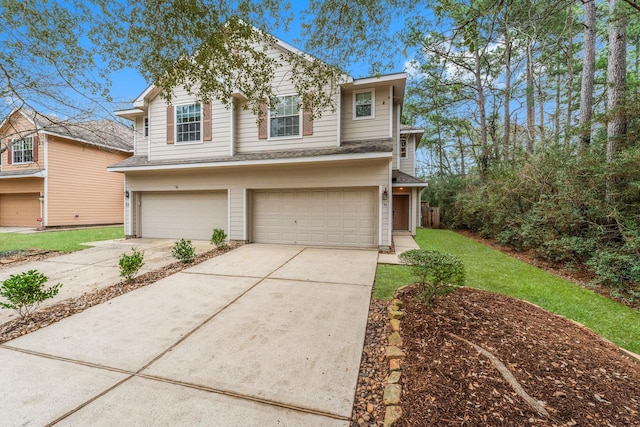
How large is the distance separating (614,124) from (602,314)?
179 inches

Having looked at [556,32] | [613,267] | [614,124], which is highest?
[556,32]

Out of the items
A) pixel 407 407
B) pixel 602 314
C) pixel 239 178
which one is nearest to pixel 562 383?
pixel 407 407

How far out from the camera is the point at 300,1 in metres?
3.98

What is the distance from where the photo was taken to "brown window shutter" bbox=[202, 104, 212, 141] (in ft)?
31.0

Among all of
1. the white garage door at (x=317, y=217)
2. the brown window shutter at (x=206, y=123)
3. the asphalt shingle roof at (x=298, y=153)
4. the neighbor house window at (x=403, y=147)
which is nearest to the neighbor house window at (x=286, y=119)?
the asphalt shingle roof at (x=298, y=153)

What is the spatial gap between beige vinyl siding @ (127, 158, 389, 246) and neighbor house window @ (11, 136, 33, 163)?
8.05 meters

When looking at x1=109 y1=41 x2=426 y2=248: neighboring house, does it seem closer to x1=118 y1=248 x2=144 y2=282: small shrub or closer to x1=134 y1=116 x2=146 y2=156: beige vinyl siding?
x1=134 y1=116 x2=146 y2=156: beige vinyl siding

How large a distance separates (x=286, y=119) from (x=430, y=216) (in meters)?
10.6

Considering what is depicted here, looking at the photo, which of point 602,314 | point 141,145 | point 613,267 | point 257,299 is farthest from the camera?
point 141,145

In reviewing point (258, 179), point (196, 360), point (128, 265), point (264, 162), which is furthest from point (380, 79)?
point (196, 360)

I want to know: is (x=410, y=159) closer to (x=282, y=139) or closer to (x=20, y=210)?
(x=282, y=139)

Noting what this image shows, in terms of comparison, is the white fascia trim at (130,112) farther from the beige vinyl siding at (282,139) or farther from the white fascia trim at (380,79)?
the white fascia trim at (380,79)

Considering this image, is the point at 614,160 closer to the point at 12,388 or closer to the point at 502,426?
the point at 502,426

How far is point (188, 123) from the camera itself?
971 cm
